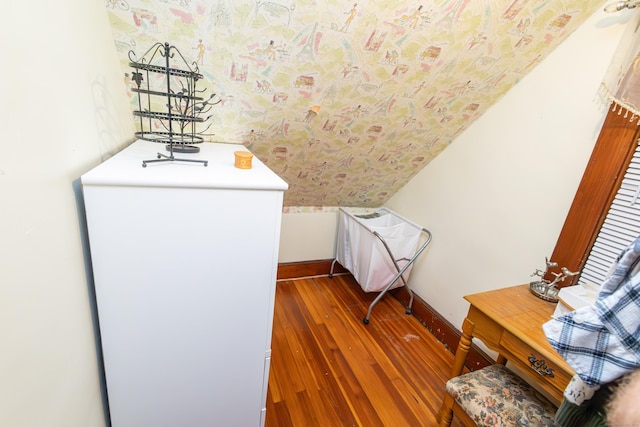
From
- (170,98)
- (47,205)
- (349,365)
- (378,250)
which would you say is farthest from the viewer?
(378,250)

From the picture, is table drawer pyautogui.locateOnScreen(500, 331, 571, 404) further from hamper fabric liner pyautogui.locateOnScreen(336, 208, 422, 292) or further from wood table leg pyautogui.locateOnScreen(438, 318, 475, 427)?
hamper fabric liner pyautogui.locateOnScreen(336, 208, 422, 292)

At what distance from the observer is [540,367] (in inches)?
39.2

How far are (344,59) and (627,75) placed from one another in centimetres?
109

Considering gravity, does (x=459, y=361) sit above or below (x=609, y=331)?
below

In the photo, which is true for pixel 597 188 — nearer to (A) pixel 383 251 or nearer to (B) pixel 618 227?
(B) pixel 618 227

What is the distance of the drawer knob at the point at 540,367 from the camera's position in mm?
976

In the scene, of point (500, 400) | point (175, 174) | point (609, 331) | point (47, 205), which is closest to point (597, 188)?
point (500, 400)

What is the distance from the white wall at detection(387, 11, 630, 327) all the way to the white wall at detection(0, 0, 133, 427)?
1.91 m

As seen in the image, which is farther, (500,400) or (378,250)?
(378,250)

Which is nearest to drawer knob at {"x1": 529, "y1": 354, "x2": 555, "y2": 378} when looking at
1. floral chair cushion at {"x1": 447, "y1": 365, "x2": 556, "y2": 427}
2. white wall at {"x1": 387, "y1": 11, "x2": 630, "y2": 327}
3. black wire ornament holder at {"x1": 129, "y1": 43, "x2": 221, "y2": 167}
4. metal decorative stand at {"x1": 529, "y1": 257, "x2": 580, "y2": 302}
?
floral chair cushion at {"x1": 447, "y1": 365, "x2": 556, "y2": 427}

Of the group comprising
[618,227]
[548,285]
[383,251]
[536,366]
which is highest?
[618,227]

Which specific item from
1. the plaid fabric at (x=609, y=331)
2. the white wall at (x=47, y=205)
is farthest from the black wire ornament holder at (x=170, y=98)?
the plaid fabric at (x=609, y=331)

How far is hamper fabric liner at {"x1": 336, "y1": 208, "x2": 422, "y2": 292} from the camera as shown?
2.06 m

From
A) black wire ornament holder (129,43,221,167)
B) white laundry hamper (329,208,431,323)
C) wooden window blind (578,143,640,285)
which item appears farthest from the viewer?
white laundry hamper (329,208,431,323)
